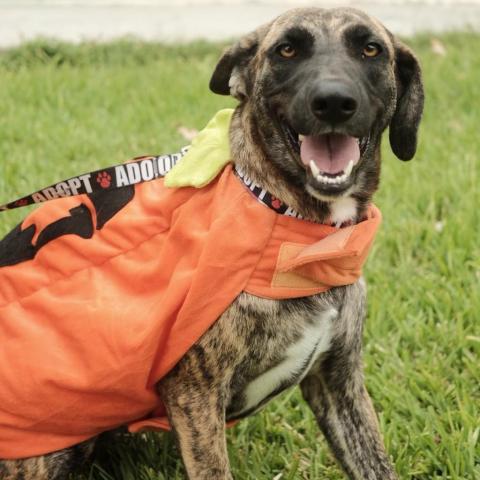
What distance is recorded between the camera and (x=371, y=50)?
274 cm

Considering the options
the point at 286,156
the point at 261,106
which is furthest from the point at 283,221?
the point at 261,106

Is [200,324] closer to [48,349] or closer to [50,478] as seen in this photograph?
[48,349]

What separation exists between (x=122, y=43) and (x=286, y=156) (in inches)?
207

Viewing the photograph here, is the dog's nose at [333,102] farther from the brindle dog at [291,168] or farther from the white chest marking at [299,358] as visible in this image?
the white chest marking at [299,358]

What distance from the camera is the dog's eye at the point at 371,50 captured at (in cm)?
273

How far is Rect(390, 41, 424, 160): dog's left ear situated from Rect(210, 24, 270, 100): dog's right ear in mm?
447

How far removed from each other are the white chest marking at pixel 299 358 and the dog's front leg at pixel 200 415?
5.7 inches

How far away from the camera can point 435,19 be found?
9180 millimetres

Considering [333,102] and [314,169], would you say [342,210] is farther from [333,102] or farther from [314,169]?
[333,102]

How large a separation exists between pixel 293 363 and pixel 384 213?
86.9 inches

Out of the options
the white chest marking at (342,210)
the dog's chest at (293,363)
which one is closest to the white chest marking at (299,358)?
the dog's chest at (293,363)

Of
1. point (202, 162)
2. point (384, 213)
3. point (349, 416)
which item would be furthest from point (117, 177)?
point (384, 213)

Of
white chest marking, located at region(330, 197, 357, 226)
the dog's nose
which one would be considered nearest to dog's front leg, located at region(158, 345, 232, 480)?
white chest marking, located at region(330, 197, 357, 226)

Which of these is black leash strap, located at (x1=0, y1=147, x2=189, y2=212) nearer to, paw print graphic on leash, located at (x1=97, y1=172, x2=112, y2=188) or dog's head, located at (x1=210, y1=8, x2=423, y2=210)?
paw print graphic on leash, located at (x1=97, y1=172, x2=112, y2=188)
